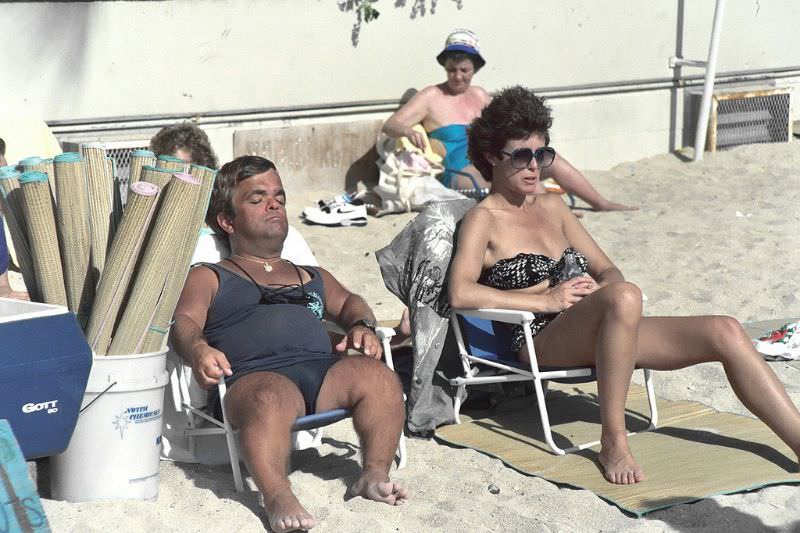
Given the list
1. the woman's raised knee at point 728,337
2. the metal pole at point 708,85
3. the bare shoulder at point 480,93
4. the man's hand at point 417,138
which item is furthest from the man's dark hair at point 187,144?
the metal pole at point 708,85

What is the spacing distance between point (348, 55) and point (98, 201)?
189 inches

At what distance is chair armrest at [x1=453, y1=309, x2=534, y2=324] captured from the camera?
431cm

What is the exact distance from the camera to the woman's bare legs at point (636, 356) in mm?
4086

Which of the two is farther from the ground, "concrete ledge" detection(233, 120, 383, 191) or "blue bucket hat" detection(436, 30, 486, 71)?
"blue bucket hat" detection(436, 30, 486, 71)

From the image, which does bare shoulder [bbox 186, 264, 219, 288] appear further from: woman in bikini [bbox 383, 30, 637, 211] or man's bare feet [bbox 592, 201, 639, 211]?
man's bare feet [bbox 592, 201, 639, 211]

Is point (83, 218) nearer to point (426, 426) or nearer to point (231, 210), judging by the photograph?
point (231, 210)

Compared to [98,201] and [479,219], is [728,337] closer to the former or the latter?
[479,219]

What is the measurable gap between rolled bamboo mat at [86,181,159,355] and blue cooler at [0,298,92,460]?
201 mm

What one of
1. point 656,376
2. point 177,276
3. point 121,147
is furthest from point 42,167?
point 121,147

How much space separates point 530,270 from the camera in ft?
15.4

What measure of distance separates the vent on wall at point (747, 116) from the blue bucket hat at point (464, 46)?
2.55 meters

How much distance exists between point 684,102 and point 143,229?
7148 millimetres

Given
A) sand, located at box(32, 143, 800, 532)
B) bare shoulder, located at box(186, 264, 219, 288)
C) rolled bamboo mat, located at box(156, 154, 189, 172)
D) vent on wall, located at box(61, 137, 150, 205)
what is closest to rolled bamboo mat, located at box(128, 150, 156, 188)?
rolled bamboo mat, located at box(156, 154, 189, 172)

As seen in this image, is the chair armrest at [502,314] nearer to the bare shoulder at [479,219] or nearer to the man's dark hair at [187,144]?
the bare shoulder at [479,219]
